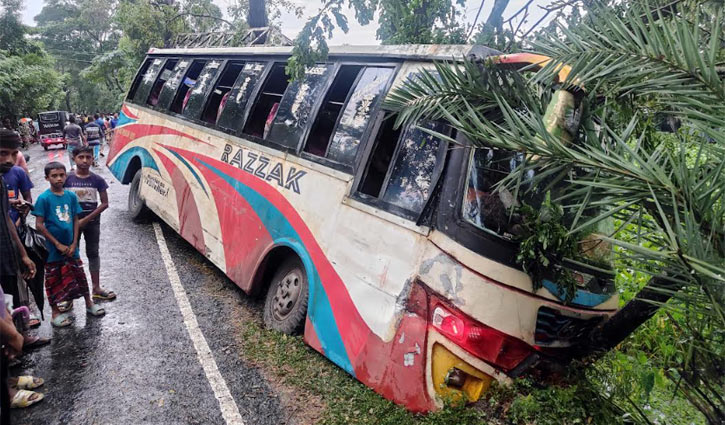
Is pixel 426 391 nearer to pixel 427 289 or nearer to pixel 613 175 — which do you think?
pixel 427 289

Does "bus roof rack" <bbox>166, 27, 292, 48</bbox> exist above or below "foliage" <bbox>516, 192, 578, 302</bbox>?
above

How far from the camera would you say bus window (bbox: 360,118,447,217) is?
11.1ft

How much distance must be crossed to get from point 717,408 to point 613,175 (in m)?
1.15

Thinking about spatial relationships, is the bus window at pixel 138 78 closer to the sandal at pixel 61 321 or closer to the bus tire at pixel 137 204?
the bus tire at pixel 137 204

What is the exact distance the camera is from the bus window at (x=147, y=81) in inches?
332

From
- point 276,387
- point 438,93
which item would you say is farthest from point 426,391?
point 438,93

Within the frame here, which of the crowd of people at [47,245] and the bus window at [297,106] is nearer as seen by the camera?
the crowd of people at [47,245]

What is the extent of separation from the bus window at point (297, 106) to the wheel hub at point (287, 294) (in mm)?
1259

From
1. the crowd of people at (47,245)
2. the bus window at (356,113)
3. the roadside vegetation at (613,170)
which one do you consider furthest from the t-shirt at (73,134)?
the bus window at (356,113)

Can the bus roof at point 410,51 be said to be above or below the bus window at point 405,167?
above

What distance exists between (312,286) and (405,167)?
133 cm

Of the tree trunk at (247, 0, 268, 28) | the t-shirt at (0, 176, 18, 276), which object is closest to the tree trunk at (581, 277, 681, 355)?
the t-shirt at (0, 176, 18, 276)

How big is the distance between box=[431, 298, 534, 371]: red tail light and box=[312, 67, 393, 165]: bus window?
155 cm

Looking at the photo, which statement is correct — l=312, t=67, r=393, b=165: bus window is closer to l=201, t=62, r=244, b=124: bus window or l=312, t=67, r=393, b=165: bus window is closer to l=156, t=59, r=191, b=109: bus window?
l=201, t=62, r=244, b=124: bus window
